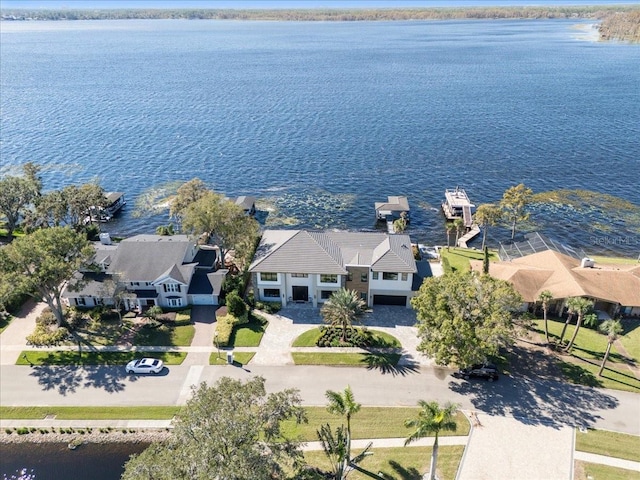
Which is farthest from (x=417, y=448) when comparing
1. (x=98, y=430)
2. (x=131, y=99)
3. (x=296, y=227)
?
(x=131, y=99)

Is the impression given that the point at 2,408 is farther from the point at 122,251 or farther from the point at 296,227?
the point at 296,227

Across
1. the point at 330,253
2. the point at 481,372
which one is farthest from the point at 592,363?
the point at 330,253

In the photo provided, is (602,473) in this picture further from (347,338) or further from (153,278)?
(153,278)

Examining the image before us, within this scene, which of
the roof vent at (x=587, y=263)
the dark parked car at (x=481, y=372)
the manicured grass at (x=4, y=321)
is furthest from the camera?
the roof vent at (x=587, y=263)

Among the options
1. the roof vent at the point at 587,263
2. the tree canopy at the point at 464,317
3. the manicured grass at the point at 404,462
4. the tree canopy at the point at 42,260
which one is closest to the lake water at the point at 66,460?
the manicured grass at the point at 404,462

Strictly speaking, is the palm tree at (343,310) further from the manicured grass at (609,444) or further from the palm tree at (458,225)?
the palm tree at (458,225)

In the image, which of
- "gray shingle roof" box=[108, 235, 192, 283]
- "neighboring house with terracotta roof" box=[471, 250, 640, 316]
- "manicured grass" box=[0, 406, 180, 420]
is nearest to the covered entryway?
"gray shingle roof" box=[108, 235, 192, 283]

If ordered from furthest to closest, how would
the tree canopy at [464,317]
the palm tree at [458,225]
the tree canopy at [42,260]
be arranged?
the palm tree at [458,225]
the tree canopy at [42,260]
the tree canopy at [464,317]

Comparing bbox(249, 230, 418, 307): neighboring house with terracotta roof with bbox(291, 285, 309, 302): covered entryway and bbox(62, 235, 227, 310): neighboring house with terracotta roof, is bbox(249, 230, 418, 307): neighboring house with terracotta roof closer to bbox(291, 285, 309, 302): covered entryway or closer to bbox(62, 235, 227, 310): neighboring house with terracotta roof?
bbox(291, 285, 309, 302): covered entryway
